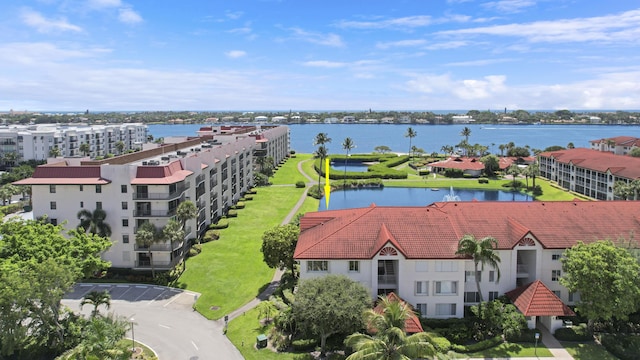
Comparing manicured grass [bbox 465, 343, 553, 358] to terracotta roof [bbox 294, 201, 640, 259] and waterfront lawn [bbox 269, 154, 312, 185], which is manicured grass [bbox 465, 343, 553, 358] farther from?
waterfront lawn [bbox 269, 154, 312, 185]

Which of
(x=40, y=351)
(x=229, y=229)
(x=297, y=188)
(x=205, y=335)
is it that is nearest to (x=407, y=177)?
(x=297, y=188)

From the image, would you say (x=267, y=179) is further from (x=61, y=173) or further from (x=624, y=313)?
(x=624, y=313)

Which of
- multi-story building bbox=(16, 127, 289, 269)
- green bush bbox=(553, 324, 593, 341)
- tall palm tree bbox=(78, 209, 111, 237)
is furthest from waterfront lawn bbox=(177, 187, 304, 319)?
green bush bbox=(553, 324, 593, 341)

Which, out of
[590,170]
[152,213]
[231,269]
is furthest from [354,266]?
[590,170]

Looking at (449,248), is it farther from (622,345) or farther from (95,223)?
(95,223)

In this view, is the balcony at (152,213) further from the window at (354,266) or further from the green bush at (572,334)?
the green bush at (572,334)

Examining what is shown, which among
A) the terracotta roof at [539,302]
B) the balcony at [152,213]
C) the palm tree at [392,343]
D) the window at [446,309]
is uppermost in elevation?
the balcony at [152,213]

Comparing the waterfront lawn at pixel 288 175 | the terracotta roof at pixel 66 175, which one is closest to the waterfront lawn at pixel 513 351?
the terracotta roof at pixel 66 175

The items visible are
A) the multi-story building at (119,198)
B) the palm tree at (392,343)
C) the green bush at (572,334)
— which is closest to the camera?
the palm tree at (392,343)
